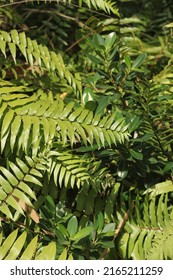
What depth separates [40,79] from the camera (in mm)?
2564

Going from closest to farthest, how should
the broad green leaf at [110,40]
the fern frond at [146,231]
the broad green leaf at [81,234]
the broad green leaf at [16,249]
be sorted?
the broad green leaf at [16,249]
the broad green leaf at [81,234]
the fern frond at [146,231]
the broad green leaf at [110,40]

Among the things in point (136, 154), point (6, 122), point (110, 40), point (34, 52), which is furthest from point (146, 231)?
point (34, 52)

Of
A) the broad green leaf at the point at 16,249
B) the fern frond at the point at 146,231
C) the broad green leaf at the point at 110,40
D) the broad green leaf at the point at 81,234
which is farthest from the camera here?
the broad green leaf at the point at 110,40

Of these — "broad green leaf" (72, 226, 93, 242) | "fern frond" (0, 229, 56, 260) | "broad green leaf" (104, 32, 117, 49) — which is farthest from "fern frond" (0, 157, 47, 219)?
"broad green leaf" (104, 32, 117, 49)

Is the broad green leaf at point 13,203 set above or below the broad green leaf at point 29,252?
above

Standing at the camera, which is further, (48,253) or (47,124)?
(47,124)

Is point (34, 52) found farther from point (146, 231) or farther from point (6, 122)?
point (146, 231)

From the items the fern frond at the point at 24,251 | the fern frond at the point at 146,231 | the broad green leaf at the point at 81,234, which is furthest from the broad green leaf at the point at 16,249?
the fern frond at the point at 146,231

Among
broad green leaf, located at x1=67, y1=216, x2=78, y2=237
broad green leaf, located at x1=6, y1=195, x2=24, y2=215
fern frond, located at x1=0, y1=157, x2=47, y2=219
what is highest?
fern frond, located at x1=0, y1=157, x2=47, y2=219

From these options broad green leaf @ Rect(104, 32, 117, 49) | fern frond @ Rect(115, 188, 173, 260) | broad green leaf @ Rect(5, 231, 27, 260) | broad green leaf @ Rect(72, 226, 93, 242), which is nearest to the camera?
broad green leaf @ Rect(5, 231, 27, 260)

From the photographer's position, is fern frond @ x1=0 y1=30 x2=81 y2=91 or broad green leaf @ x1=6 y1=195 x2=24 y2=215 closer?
broad green leaf @ x1=6 y1=195 x2=24 y2=215

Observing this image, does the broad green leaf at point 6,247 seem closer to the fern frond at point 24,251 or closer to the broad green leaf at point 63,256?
the fern frond at point 24,251

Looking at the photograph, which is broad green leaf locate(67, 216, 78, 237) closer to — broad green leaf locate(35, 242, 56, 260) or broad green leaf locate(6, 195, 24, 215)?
broad green leaf locate(35, 242, 56, 260)

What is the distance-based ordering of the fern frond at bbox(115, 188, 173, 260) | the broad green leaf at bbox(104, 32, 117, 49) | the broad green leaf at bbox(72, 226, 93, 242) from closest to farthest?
the broad green leaf at bbox(72, 226, 93, 242), the fern frond at bbox(115, 188, 173, 260), the broad green leaf at bbox(104, 32, 117, 49)
